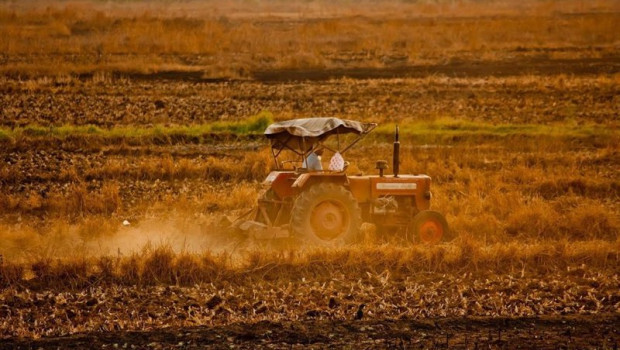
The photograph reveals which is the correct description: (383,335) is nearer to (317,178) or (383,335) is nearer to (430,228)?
(317,178)

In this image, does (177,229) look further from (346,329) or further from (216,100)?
(216,100)

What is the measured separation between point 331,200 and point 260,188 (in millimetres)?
5057

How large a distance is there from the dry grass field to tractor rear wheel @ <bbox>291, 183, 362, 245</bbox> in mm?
347

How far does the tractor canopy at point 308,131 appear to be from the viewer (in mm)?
13524

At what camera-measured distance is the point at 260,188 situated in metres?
18.3

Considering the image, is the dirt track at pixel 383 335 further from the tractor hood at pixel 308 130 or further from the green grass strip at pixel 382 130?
the green grass strip at pixel 382 130

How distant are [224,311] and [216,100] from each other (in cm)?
2095

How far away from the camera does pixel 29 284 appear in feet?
39.5

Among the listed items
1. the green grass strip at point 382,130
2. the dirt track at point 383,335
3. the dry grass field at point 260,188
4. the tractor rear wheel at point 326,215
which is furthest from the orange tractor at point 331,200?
the green grass strip at point 382,130

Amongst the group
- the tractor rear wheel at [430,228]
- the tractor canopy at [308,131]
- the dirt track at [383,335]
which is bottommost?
the dirt track at [383,335]

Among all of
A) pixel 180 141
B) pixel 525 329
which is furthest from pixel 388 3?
pixel 525 329

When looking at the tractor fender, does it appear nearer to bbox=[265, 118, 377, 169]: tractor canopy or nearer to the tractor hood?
bbox=[265, 118, 377, 169]: tractor canopy

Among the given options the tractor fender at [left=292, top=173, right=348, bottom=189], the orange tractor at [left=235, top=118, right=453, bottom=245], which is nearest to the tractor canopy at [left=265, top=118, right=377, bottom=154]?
the orange tractor at [left=235, top=118, right=453, bottom=245]

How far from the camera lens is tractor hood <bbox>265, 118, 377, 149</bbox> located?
1352 cm
